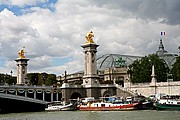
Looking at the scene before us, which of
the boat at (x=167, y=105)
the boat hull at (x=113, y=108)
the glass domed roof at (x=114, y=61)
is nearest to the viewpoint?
the boat at (x=167, y=105)

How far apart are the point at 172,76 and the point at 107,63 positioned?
161ft

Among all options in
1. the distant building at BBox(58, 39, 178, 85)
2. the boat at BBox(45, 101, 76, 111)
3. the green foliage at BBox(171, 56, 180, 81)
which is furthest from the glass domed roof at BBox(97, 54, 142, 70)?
the boat at BBox(45, 101, 76, 111)

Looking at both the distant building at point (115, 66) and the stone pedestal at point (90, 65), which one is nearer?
the stone pedestal at point (90, 65)

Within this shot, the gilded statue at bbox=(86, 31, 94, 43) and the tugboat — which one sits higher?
the gilded statue at bbox=(86, 31, 94, 43)

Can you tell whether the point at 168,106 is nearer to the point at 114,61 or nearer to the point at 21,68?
the point at 21,68

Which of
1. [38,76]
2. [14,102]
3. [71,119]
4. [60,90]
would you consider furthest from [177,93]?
[38,76]

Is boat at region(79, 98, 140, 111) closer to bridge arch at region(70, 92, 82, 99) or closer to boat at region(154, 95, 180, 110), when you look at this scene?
boat at region(154, 95, 180, 110)

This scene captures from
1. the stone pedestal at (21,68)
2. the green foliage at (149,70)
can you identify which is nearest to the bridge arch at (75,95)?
the green foliage at (149,70)

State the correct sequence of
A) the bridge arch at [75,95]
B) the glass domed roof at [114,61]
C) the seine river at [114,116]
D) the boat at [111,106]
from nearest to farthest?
the seine river at [114,116]
the boat at [111,106]
the bridge arch at [75,95]
the glass domed roof at [114,61]

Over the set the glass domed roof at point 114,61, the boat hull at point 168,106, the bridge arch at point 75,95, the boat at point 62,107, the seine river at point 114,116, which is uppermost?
the glass domed roof at point 114,61

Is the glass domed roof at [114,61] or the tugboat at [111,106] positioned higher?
the glass domed roof at [114,61]

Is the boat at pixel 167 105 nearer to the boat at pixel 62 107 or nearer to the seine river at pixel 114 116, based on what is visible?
the seine river at pixel 114 116

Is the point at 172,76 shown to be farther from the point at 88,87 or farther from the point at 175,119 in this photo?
the point at 175,119

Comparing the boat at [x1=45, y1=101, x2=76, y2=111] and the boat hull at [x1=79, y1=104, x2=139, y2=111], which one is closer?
the boat hull at [x1=79, y1=104, x2=139, y2=111]
